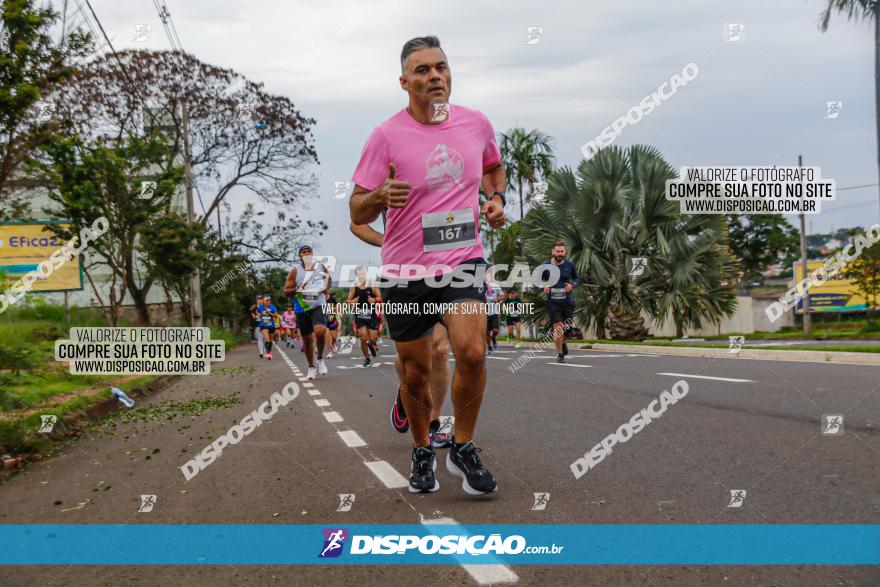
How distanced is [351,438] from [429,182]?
291 centimetres

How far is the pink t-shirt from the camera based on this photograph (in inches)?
168

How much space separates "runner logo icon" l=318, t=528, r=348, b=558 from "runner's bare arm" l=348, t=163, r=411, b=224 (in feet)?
5.05

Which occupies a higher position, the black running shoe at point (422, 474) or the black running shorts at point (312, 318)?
the black running shorts at point (312, 318)

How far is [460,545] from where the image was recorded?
10.9 feet

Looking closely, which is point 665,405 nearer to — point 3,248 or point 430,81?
point 430,81

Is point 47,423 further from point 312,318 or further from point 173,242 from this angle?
point 173,242

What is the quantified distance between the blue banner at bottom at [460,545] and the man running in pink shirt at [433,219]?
0.80m

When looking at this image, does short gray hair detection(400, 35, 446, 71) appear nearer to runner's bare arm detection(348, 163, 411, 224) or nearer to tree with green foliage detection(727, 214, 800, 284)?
runner's bare arm detection(348, 163, 411, 224)

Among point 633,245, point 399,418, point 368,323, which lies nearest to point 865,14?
point 633,245

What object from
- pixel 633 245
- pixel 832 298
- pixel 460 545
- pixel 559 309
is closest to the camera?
pixel 460 545

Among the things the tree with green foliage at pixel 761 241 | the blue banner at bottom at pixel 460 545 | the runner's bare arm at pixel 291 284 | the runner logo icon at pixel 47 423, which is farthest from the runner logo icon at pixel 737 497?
the tree with green foliage at pixel 761 241

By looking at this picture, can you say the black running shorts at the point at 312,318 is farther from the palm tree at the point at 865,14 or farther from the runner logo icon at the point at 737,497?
the palm tree at the point at 865,14

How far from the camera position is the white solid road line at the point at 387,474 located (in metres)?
4.59

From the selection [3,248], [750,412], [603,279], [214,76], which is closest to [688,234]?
[603,279]
